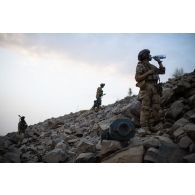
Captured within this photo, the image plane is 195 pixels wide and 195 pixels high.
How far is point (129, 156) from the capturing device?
13.4 feet

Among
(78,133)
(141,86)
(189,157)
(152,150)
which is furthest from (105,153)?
(78,133)

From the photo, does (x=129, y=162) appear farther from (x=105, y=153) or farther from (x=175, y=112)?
(x=175, y=112)

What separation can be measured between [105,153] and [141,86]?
202 cm

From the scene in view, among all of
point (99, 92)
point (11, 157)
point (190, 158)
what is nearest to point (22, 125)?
point (99, 92)

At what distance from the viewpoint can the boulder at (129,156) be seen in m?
4.04

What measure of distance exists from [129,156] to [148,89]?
211cm

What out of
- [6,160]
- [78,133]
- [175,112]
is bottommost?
[6,160]

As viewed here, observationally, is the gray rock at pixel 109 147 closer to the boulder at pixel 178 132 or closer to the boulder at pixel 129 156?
the boulder at pixel 129 156

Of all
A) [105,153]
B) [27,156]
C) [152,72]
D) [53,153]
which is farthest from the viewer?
[27,156]

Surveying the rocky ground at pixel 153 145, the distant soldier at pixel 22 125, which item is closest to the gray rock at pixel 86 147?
the rocky ground at pixel 153 145

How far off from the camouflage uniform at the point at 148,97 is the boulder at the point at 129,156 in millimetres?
1537

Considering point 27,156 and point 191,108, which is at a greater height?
point 191,108

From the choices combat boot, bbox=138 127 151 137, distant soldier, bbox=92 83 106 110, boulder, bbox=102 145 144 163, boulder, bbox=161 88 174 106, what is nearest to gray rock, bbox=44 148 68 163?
boulder, bbox=102 145 144 163

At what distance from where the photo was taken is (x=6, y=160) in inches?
201
